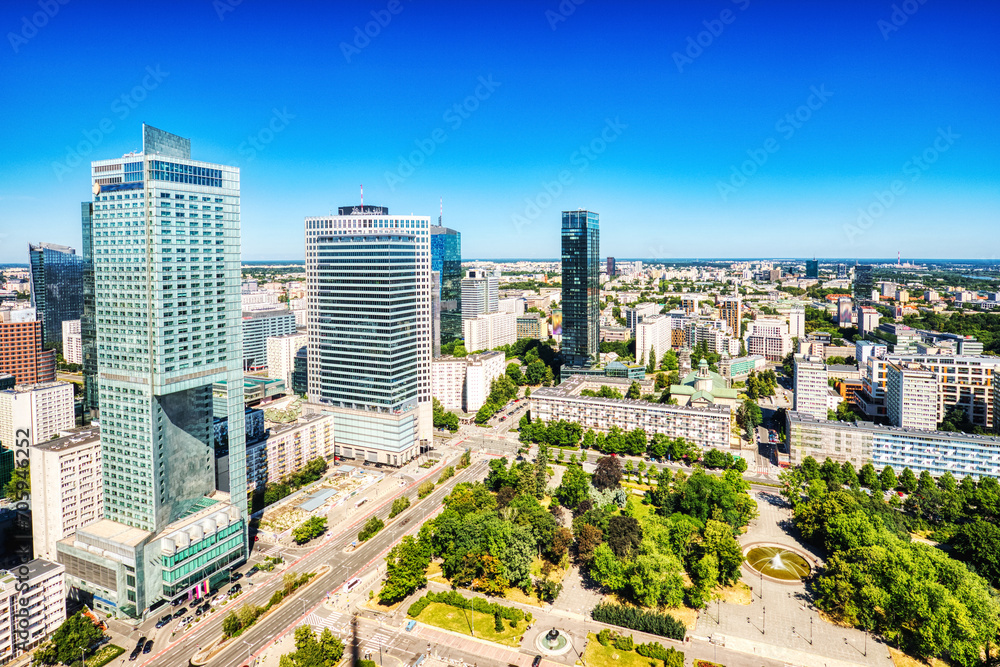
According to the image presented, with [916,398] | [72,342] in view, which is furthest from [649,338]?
[72,342]

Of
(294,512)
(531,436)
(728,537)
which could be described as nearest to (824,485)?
(728,537)

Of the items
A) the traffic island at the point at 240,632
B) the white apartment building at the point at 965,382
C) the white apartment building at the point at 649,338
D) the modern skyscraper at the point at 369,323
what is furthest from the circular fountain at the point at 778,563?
the white apartment building at the point at 649,338

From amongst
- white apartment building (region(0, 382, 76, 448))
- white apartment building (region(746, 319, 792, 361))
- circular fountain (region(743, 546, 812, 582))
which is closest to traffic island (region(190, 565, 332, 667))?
circular fountain (region(743, 546, 812, 582))

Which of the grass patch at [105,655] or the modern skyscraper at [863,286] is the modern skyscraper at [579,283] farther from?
the modern skyscraper at [863,286]

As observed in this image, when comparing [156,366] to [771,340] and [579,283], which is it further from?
[771,340]

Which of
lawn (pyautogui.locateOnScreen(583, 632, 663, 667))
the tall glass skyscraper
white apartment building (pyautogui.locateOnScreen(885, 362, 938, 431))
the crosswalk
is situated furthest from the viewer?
the tall glass skyscraper

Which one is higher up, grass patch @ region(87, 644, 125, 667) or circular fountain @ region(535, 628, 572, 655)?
grass patch @ region(87, 644, 125, 667)

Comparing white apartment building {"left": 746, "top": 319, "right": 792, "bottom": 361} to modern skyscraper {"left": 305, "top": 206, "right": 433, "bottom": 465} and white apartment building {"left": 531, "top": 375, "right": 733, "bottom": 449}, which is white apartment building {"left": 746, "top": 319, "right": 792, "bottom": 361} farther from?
modern skyscraper {"left": 305, "top": 206, "right": 433, "bottom": 465}
